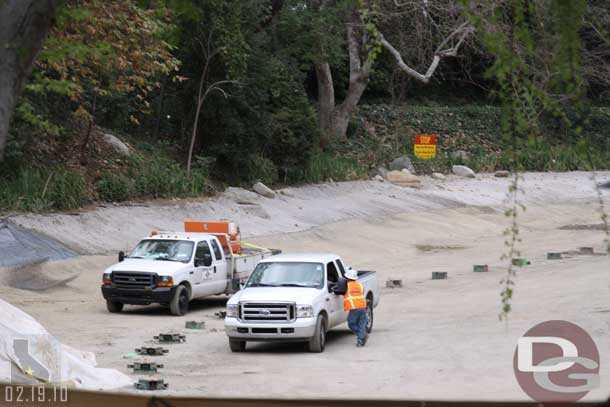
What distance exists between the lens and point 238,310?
1755 centimetres

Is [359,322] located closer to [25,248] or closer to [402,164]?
[25,248]

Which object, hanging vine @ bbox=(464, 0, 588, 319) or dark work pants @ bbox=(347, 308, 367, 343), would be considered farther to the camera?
dark work pants @ bbox=(347, 308, 367, 343)

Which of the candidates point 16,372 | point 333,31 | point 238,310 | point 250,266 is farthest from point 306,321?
point 333,31

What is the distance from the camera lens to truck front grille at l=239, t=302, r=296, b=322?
56.7 feet

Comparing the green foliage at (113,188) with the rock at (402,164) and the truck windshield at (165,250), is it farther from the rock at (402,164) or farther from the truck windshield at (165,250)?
the rock at (402,164)

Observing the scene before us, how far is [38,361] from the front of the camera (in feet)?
40.5

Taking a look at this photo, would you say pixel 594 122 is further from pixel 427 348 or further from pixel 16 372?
pixel 16 372

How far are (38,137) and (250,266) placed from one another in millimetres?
14167

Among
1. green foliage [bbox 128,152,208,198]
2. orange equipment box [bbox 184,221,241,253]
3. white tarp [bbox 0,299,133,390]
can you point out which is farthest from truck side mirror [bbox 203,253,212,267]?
green foliage [bbox 128,152,208,198]

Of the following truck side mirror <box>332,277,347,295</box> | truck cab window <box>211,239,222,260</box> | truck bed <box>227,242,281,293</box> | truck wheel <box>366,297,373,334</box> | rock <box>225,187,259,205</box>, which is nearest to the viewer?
truck side mirror <box>332,277,347,295</box>

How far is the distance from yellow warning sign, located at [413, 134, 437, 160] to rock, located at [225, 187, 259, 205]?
15847mm

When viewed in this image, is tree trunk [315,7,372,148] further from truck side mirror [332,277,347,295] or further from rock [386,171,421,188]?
truck side mirror [332,277,347,295]

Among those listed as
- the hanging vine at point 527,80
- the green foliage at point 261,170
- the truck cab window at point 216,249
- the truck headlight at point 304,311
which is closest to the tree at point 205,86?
the green foliage at point 261,170

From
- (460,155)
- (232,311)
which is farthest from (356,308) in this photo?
(460,155)
